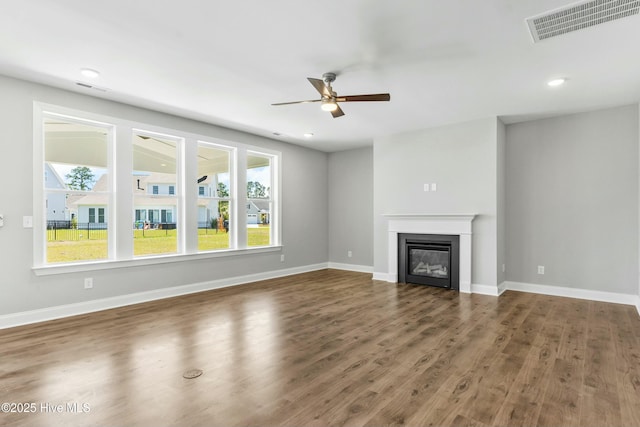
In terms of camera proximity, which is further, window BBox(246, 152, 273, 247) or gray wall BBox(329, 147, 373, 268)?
gray wall BBox(329, 147, 373, 268)

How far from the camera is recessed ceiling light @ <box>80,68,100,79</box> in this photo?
11.5 ft

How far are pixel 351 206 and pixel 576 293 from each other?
423cm

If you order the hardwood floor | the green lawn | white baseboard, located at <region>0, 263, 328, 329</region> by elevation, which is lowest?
the hardwood floor

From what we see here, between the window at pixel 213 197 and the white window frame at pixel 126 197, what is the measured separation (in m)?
0.10

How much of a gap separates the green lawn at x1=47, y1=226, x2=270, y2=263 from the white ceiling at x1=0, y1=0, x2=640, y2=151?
71.4 inches

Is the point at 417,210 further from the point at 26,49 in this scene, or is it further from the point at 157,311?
the point at 26,49

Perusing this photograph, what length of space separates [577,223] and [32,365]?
21.4 feet

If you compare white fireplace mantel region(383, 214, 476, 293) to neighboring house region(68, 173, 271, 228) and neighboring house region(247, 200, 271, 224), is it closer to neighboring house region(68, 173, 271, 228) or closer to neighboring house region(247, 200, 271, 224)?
neighboring house region(247, 200, 271, 224)

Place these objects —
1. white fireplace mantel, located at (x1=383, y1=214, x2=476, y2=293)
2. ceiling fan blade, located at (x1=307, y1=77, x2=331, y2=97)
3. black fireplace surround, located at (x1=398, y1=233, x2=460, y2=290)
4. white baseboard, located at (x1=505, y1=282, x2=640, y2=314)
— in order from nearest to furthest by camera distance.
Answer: ceiling fan blade, located at (x1=307, y1=77, x2=331, y2=97), white baseboard, located at (x1=505, y1=282, x2=640, y2=314), white fireplace mantel, located at (x1=383, y1=214, x2=476, y2=293), black fireplace surround, located at (x1=398, y1=233, x2=460, y2=290)

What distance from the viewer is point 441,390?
91.2 inches

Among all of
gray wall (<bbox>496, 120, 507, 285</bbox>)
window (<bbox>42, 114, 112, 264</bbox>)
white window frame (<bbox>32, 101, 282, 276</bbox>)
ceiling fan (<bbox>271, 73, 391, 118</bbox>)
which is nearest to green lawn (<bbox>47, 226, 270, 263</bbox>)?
window (<bbox>42, 114, 112, 264</bbox>)

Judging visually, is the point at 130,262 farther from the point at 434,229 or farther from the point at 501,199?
the point at 501,199

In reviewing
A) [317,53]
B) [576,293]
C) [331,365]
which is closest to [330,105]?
[317,53]

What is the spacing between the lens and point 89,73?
358 centimetres
